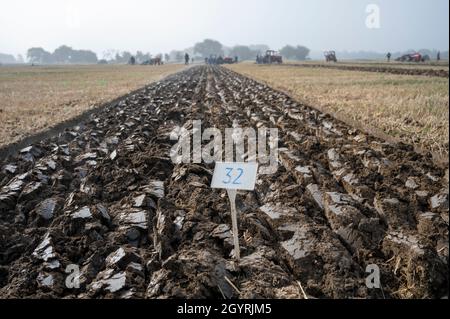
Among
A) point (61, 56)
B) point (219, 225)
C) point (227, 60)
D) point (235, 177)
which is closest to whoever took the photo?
point (235, 177)

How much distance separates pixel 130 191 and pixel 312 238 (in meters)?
2.43

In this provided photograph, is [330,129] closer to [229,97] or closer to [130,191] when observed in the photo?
[130,191]

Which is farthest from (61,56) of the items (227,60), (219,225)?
(219,225)

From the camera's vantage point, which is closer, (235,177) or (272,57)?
(235,177)

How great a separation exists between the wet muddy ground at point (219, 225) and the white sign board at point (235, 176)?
61 cm

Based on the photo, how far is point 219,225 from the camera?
4.12 metres

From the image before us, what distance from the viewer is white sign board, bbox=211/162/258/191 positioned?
326 cm

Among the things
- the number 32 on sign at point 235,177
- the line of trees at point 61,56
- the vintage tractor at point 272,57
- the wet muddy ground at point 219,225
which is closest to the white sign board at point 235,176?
the number 32 on sign at point 235,177

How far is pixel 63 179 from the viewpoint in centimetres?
564

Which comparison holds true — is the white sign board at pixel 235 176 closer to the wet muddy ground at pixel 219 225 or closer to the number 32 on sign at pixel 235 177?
the number 32 on sign at pixel 235 177

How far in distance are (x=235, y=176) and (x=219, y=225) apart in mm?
946

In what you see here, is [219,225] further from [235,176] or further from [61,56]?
[61,56]

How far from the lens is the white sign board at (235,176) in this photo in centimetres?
326
